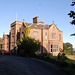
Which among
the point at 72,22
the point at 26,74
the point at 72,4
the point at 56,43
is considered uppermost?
the point at 72,4

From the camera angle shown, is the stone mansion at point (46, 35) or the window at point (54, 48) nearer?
the stone mansion at point (46, 35)

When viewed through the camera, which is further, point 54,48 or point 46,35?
point 46,35

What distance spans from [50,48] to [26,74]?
80.7 ft

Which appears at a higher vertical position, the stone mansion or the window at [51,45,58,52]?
the stone mansion

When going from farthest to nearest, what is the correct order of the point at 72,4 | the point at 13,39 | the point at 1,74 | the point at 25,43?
the point at 13,39 < the point at 25,43 < the point at 72,4 < the point at 1,74

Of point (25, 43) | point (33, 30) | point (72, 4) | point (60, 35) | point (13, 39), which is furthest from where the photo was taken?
point (13, 39)

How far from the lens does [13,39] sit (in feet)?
141

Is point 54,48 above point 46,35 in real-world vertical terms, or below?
below

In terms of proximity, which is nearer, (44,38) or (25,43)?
(25,43)

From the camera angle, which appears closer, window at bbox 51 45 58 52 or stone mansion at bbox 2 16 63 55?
stone mansion at bbox 2 16 63 55

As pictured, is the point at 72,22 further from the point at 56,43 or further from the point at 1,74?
the point at 56,43

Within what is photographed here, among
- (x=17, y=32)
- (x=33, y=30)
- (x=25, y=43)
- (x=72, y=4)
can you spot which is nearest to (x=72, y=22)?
(x=72, y=4)

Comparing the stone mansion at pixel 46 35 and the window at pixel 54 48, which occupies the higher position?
the stone mansion at pixel 46 35

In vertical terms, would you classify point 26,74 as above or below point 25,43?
below
